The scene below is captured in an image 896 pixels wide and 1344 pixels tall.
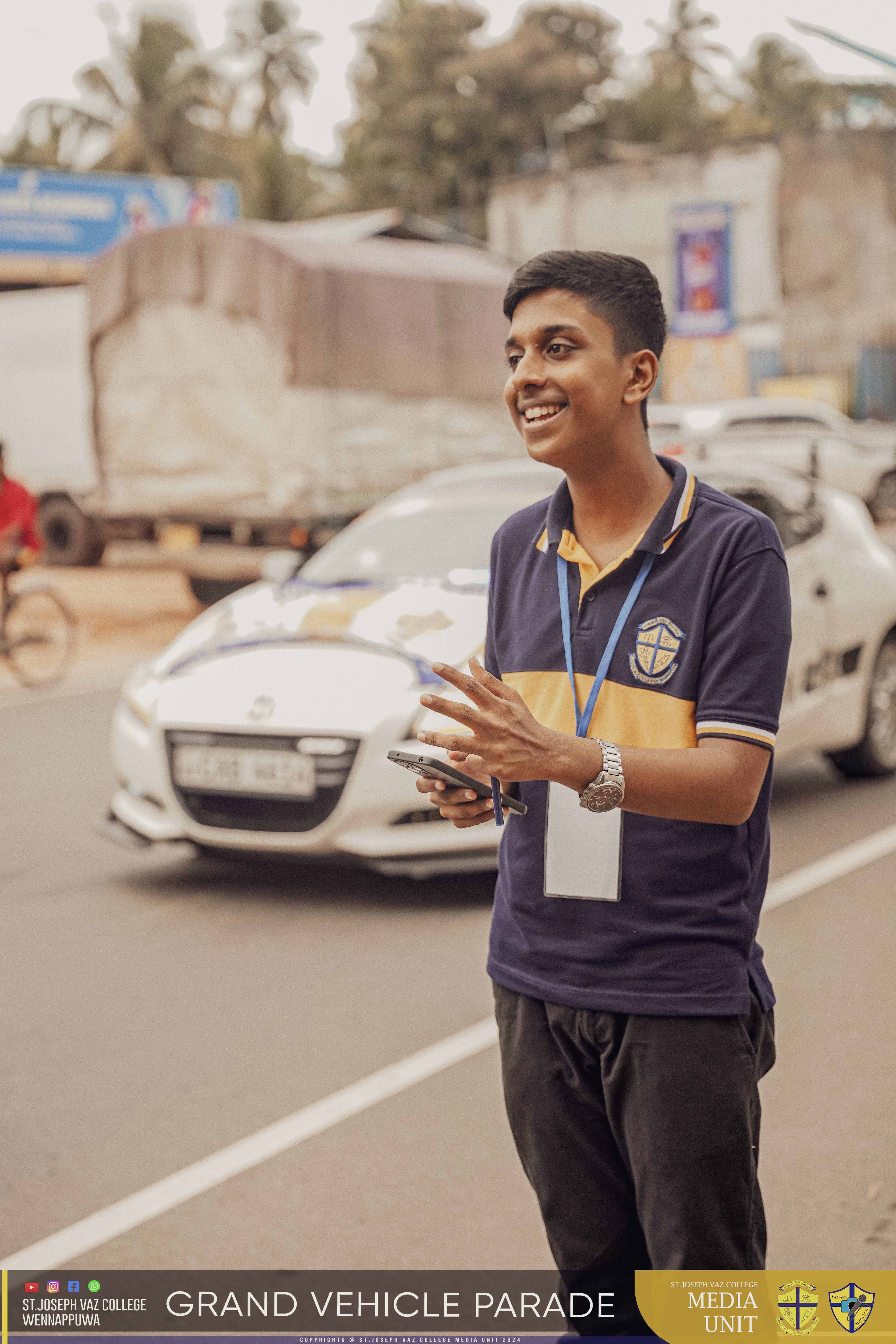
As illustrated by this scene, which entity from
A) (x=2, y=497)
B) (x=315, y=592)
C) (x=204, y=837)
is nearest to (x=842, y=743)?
(x=315, y=592)

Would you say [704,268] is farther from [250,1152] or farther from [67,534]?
[250,1152]

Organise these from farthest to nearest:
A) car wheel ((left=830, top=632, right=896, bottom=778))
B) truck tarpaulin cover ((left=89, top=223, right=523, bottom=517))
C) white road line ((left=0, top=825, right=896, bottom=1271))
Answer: truck tarpaulin cover ((left=89, top=223, right=523, bottom=517))
car wheel ((left=830, top=632, right=896, bottom=778))
white road line ((left=0, top=825, right=896, bottom=1271))

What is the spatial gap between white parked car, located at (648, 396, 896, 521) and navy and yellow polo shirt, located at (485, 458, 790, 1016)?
16.0 m

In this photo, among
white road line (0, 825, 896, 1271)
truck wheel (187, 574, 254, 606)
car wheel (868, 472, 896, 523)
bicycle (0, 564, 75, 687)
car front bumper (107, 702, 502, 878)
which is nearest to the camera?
white road line (0, 825, 896, 1271)

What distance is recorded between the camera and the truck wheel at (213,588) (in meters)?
15.9

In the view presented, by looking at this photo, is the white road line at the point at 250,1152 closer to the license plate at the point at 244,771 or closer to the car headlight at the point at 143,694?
the license plate at the point at 244,771

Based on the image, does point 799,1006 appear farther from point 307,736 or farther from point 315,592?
point 315,592

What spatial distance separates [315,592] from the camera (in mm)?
6723

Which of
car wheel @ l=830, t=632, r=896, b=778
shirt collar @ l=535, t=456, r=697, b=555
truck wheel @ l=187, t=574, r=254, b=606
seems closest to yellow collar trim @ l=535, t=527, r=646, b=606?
shirt collar @ l=535, t=456, r=697, b=555

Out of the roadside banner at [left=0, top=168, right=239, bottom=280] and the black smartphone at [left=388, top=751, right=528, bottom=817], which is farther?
the roadside banner at [left=0, top=168, right=239, bottom=280]

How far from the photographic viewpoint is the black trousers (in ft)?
6.96

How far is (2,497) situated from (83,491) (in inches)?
302

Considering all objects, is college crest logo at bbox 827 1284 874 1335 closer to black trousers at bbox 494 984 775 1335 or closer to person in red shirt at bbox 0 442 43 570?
black trousers at bbox 494 984 775 1335

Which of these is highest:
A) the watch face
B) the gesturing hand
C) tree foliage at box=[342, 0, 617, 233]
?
tree foliage at box=[342, 0, 617, 233]
